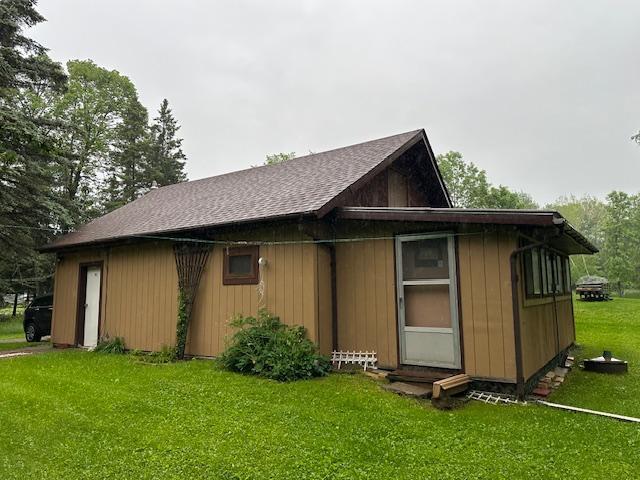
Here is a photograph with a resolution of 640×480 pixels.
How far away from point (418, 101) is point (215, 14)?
37.5ft

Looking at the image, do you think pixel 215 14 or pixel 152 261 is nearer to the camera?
pixel 152 261

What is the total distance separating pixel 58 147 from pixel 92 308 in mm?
3812

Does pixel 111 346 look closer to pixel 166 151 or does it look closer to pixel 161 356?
pixel 161 356

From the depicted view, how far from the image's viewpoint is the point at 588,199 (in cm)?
4262

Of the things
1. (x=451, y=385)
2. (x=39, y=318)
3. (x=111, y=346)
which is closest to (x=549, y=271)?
(x=451, y=385)

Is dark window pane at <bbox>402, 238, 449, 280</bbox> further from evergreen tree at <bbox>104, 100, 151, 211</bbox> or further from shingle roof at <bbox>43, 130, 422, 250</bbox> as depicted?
evergreen tree at <bbox>104, 100, 151, 211</bbox>

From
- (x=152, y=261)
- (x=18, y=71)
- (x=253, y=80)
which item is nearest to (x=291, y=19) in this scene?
(x=253, y=80)

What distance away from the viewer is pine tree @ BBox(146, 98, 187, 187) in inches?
1099

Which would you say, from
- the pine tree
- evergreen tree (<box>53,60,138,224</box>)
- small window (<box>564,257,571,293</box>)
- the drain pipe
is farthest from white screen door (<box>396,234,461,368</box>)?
the pine tree

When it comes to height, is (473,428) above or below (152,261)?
below

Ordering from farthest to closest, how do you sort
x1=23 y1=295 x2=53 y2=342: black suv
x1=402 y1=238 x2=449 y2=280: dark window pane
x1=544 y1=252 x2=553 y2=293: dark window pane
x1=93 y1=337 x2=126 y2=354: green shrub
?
x1=23 y1=295 x2=53 y2=342: black suv, x1=93 y1=337 x2=126 y2=354: green shrub, x1=544 y1=252 x2=553 y2=293: dark window pane, x1=402 y1=238 x2=449 y2=280: dark window pane

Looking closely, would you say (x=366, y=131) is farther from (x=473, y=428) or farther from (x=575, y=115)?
(x=473, y=428)

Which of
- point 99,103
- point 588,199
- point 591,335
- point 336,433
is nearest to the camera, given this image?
point 336,433

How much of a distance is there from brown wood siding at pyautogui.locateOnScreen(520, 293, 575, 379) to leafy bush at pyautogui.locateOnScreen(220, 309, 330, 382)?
277 cm
